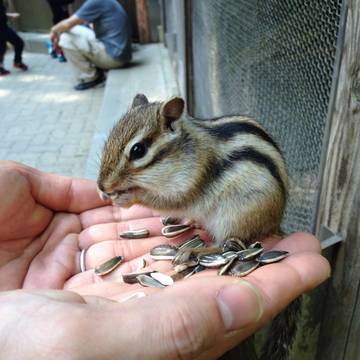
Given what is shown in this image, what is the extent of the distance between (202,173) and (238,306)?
89 cm

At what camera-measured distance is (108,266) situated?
1.93 m

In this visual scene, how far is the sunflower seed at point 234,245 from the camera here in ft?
6.07

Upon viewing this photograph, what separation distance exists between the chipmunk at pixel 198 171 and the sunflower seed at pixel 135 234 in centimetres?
21

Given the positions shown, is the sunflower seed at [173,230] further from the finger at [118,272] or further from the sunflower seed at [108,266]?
the sunflower seed at [108,266]

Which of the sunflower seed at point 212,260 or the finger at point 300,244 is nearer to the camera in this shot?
the finger at point 300,244

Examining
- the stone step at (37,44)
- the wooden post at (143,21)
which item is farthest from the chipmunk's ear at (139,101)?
the stone step at (37,44)

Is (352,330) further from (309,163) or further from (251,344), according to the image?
(309,163)

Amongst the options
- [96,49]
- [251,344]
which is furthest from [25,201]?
[96,49]

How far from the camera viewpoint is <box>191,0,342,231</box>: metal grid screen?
1.94 meters

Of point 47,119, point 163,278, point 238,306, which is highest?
point 238,306

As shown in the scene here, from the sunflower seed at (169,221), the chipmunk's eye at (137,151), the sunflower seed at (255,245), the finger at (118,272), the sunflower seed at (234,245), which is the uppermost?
the chipmunk's eye at (137,151)

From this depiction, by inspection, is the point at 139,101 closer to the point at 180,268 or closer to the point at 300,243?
the point at 180,268

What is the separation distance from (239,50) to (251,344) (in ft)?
6.45

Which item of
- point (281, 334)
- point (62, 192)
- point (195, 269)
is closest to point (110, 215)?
point (62, 192)
